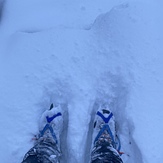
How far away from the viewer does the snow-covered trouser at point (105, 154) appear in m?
1.30

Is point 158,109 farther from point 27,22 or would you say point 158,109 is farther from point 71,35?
point 27,22

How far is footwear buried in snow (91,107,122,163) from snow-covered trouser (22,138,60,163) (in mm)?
223

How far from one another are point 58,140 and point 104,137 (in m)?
0.30

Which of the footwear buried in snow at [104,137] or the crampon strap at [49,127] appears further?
the crampon strap at [49,127]

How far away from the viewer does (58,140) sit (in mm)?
1531

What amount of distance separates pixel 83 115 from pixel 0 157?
0.56m

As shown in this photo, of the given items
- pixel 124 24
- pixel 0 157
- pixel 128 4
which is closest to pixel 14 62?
pixel 0 157

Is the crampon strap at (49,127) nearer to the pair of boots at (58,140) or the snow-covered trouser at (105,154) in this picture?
the pair of boots at (58,140)

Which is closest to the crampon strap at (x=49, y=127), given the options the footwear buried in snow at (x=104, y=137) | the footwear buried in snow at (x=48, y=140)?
the footwear buried in snow at (x=48, y=140)

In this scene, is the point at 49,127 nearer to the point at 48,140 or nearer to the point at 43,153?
the point at 48,140

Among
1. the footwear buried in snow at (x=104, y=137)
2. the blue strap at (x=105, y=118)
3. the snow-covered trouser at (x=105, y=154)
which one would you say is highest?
the blue strap at (x=105, y=118)

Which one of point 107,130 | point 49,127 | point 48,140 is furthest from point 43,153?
point 107,130

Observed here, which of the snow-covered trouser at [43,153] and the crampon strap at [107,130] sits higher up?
the crampon strap at [107,130]

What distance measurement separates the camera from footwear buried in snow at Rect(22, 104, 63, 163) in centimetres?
130
